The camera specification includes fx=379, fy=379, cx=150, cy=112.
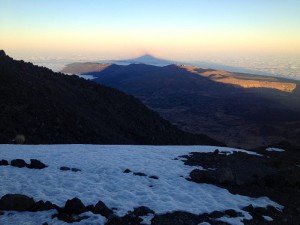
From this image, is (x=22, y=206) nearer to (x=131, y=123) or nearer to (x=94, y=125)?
(x=94, y=125)

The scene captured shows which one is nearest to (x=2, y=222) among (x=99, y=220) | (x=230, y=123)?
(x=99, y=220)

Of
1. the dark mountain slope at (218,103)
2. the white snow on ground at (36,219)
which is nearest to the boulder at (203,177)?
the white snow on ground at (36,219)

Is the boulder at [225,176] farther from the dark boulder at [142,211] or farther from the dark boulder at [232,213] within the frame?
the dark boulder at [142,211]

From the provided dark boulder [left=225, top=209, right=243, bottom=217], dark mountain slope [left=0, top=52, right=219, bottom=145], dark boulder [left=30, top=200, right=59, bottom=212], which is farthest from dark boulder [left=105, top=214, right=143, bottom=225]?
dark mountain slope [left=0, top=52, right=219, bottom=145]

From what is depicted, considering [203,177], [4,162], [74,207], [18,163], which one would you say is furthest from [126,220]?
[4,162]

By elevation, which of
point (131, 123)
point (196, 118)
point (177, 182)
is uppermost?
point (177, 182)

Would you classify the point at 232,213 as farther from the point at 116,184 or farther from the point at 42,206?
the point at 42,206
